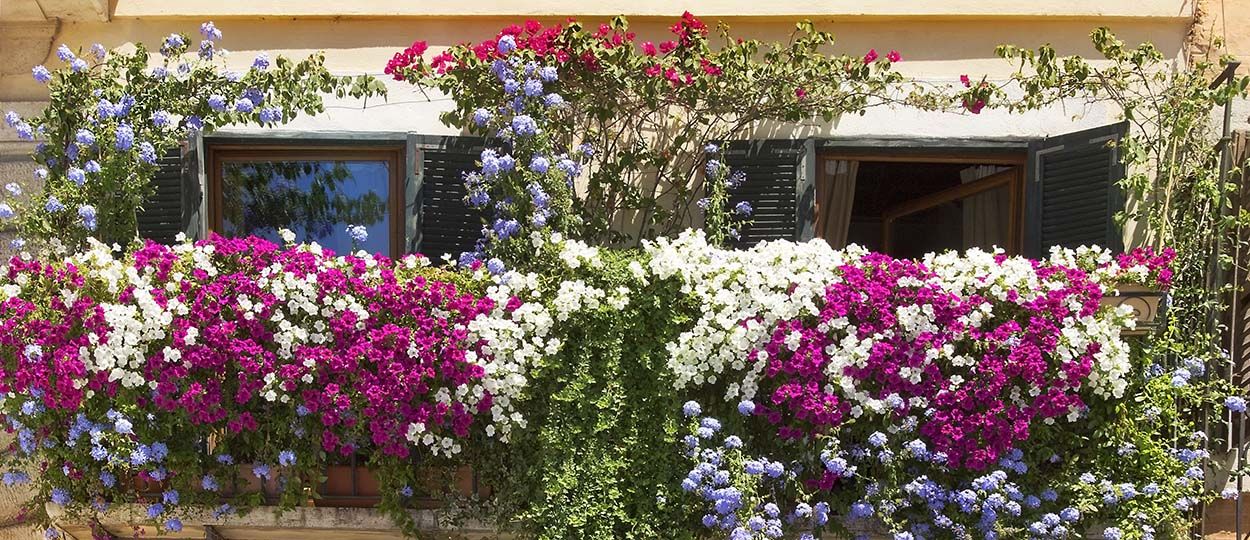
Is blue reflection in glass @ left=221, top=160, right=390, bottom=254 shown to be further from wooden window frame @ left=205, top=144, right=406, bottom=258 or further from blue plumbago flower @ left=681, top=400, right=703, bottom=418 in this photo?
blue plumbago flower @ left=681, top=400, right=703, bottom=418

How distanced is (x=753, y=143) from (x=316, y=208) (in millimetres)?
2498

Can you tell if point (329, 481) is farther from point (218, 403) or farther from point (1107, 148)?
point (1107, 148)

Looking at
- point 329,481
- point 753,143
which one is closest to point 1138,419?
point 753,143

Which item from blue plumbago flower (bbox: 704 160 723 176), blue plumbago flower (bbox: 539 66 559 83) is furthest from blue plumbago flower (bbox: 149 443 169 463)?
blue plumbago flower (bbox: 704 160 723 176)

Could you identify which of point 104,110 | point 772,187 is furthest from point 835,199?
point 104,110

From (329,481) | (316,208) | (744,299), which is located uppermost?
(316,208)

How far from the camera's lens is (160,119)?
701 cm

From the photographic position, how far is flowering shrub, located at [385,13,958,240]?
7035mm

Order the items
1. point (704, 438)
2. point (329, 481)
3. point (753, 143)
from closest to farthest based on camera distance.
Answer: point (704, 438) → point (329, 481) → point (753, 143)

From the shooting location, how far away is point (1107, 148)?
7223 mm

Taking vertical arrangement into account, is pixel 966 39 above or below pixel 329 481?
above

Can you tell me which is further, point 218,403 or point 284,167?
point 284,167

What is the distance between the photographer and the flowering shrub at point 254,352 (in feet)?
21.1

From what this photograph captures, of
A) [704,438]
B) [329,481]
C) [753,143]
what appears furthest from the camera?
[753,143]
